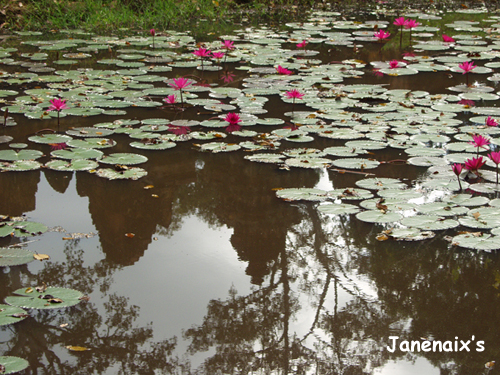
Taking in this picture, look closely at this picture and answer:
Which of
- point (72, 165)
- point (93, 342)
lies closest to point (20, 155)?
point (72, 165)

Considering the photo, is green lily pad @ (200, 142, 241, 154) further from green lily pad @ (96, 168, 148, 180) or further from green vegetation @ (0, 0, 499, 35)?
green vegetation @ (0, 0, 499, 35)

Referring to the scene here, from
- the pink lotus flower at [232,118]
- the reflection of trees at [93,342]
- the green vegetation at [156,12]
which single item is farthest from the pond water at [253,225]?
the green vegetation at [156,12]

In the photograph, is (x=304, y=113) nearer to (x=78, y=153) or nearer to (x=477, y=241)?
(x=78, y=153)

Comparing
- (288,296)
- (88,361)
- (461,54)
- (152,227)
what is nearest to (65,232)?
(152,227)

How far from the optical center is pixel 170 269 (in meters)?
2.17

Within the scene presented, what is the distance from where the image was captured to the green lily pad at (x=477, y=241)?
2.22 m

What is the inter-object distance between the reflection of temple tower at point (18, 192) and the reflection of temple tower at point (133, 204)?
25 cm

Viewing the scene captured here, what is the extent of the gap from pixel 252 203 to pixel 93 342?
3.97ft

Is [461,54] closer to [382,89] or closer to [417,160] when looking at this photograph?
[382,89]

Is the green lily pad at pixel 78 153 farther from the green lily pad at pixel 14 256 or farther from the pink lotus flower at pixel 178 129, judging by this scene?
the green lily pad at pixel 14 256

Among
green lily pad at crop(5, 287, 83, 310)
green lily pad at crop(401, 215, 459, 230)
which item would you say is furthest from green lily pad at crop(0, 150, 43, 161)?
green lily pad at crop(401, 215, 459, 230)

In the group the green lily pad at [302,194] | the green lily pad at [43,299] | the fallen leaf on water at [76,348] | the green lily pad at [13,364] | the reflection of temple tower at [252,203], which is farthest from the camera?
the green lily pad at [302,194]

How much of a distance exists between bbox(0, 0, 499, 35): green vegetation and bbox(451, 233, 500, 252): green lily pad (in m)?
6.65

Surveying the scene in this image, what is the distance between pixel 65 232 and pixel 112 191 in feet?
1.44
